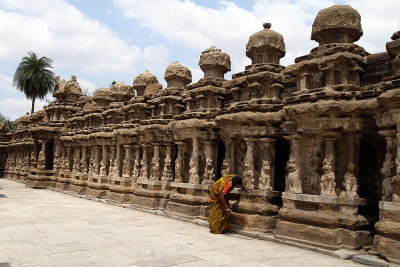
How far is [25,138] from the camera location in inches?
1074

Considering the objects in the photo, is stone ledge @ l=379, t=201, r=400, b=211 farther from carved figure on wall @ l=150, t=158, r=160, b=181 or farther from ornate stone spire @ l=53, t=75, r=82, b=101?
ornate stone spire @ l=53, t=75, r=82, b=101

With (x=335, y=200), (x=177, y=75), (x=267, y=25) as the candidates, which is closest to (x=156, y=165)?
(x=177, y=75)

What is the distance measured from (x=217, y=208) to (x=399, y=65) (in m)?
4.68

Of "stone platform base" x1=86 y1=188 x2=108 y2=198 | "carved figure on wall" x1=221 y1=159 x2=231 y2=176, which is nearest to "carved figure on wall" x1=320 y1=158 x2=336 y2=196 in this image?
"carved figure on wall" x1=221 y1=159 x2=231 y2=176

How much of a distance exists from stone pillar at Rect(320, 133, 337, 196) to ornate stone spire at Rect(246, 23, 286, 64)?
2.97 m

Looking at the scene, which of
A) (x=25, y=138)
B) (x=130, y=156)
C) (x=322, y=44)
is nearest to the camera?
(x=322, y=44)

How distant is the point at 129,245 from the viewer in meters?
6.91

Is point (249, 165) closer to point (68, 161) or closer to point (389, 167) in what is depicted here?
point (389, 167)

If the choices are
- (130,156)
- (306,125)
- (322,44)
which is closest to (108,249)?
(306,125)

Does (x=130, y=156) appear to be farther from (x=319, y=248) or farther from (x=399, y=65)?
(x=399, y=65)

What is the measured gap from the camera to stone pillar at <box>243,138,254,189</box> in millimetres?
8602

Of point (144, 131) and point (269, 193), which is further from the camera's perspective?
point (144, 131)

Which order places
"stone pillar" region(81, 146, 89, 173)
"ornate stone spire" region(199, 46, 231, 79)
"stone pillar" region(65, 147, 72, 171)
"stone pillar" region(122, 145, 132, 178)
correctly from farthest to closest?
"stone pillar" region(65, 147, 72, 171) → "stone pillar" region(81, 146, 89, 173) → "stone pillar" region(122, 145, 132, 178) → "ornate stone spire" region(199, 46, 231, 79)

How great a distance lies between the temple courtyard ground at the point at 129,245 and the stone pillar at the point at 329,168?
119 cm
